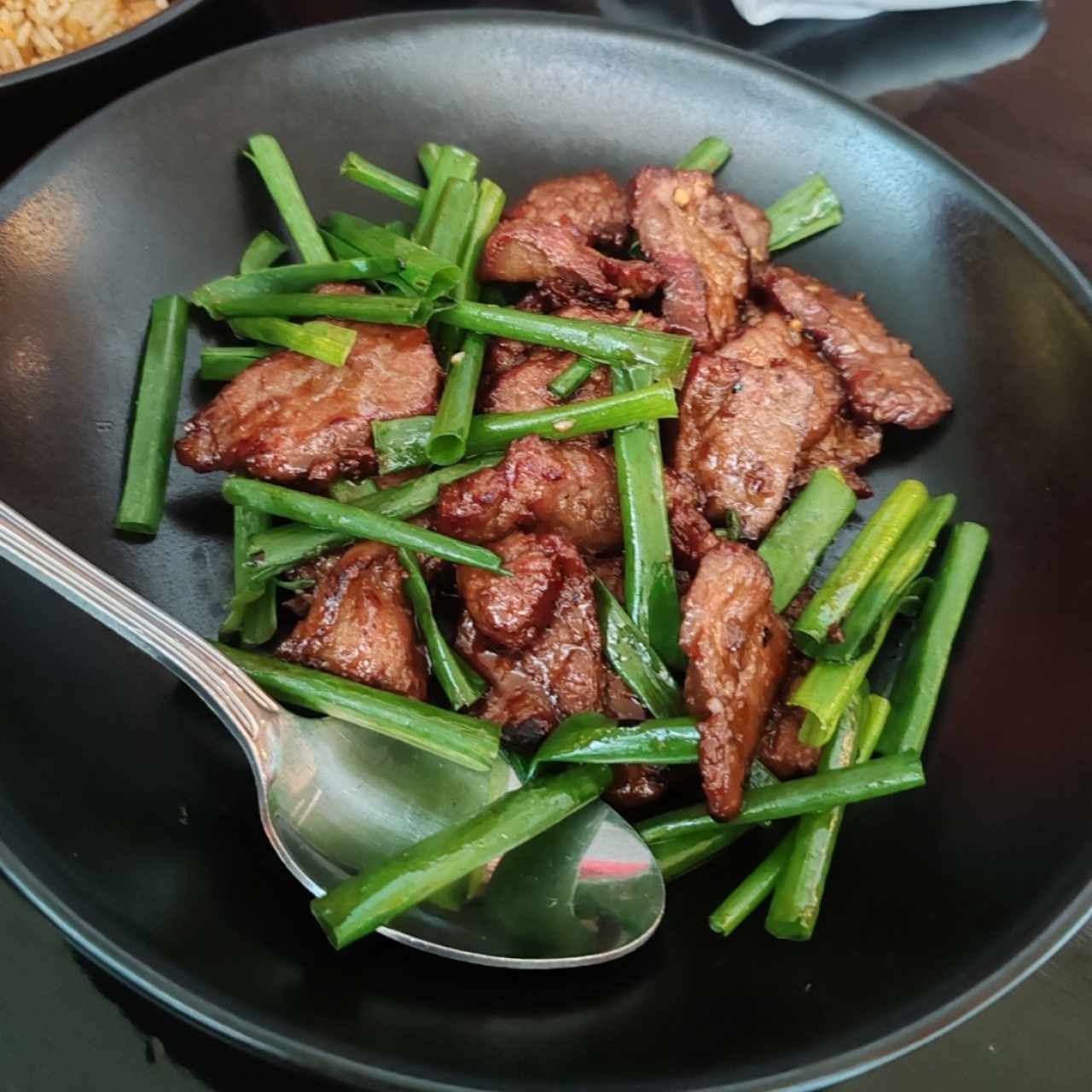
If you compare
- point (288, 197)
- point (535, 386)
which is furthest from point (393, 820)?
point (288, 197)

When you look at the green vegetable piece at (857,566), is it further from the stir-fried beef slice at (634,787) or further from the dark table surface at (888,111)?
the dark table surface at (888,111)

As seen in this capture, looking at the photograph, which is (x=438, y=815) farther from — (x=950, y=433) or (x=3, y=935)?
(x=950, y=433)

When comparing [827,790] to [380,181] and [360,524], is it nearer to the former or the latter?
[360,524]

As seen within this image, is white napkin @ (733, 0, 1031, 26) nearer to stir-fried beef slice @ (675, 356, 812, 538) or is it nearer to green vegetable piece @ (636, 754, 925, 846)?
stir-fried beef slice @ (675, 356, 812, 538)

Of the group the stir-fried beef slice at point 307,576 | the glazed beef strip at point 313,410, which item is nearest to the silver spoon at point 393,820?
the stir-fried beef slice at point 307,576

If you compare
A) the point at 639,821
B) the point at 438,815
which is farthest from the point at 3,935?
the point at 639,821

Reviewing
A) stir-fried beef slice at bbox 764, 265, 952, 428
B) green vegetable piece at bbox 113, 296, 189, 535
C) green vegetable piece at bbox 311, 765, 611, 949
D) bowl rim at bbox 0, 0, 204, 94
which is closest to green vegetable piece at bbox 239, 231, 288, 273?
green vegetable piece at bbox 113, 296, 189, 535
